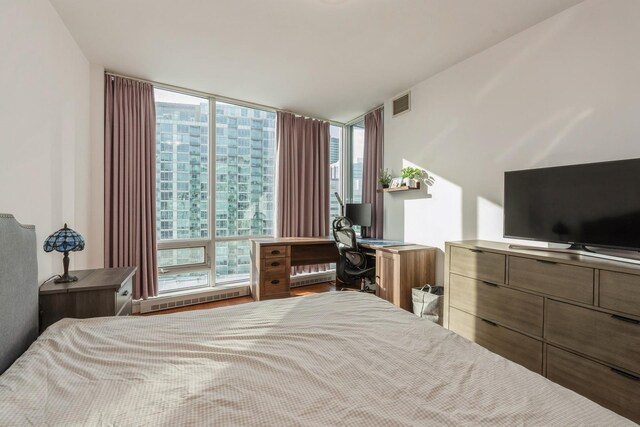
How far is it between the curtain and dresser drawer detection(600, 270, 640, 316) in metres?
3.26

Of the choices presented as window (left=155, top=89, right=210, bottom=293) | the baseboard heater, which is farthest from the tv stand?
window (left=155, top=89, right=210, bottom=293)

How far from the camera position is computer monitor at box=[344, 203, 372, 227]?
3.80 meters

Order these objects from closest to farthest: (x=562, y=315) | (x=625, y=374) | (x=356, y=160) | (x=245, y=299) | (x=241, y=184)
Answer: (x=625, y=374)
(x=562, y=315)
(x=245, y=299)
(x=241, y=184)
(x=356, y=160)

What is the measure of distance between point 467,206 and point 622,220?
3.71 ft

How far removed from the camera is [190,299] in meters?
3.40

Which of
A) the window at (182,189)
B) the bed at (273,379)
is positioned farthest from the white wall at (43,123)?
the bed at (273,379)

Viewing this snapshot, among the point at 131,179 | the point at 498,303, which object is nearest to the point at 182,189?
the point at 131,179

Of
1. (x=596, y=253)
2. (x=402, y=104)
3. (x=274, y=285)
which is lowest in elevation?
(x=274, y=285)

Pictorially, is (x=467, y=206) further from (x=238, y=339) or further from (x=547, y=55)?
(x=238, y=339)

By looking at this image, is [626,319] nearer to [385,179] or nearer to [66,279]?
[385,179]

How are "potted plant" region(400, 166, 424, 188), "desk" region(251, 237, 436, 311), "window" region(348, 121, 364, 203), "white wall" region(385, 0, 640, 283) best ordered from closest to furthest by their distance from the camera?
1. "white wall" region(385, 0, 640, 283)
2. "desk" region(251, 237, 436, 311)
3. "potted plant" region(400, 166, 424, 188)
4. "window" region(348, 121, 364, 203)

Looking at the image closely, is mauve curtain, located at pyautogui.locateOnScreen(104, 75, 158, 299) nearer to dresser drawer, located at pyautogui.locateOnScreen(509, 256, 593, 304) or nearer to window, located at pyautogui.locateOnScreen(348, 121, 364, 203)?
window, located at pyautogui.locateOnScreen(348, 121, 364, 203)

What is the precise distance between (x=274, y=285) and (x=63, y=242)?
2.18 metres

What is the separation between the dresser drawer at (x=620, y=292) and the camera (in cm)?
138
